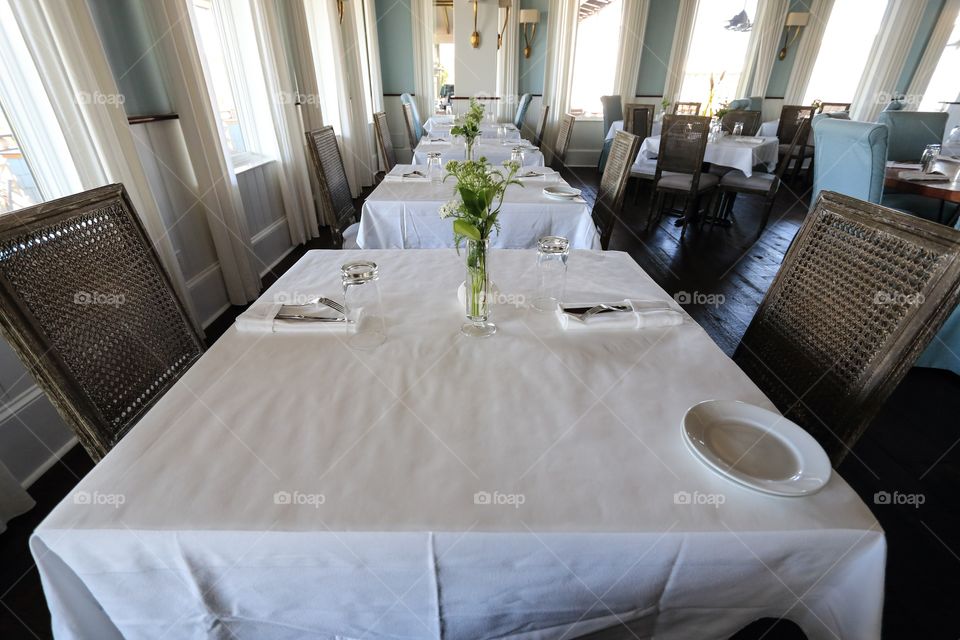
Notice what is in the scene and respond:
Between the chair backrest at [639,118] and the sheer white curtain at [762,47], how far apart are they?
8.87 feet

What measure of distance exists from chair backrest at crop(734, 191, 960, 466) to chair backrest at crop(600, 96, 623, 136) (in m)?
5.41

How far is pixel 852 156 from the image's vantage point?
2.25 m

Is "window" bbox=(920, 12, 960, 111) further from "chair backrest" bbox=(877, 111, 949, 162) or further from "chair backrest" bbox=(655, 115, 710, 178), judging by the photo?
"chair backrest" bbox=(655, 115, 710, 178)

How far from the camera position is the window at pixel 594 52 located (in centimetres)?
625

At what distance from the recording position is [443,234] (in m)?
2.03

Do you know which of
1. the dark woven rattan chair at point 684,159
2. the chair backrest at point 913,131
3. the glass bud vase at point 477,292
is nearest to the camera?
the glass bud vase at point 477,292

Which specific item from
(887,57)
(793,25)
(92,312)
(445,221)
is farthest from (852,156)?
(887,57)

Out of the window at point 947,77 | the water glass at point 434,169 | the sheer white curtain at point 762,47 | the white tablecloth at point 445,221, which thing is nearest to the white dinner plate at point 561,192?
the white tablecloth at point 445,221

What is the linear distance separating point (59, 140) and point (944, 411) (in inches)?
144

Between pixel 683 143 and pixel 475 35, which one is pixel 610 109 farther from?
pixel 683 143

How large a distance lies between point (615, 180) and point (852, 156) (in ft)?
3.99

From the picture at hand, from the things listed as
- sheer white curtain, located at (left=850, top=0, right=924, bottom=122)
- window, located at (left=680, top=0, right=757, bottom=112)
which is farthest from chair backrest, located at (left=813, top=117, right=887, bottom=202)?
sheer white curtain, located at (left=850, top=0, right=924, bottom=122)

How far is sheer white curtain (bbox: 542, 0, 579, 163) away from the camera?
5938mm

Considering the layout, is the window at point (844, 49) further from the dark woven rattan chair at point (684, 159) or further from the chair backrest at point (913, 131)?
the dark woven rattan chair at point (684, 159)
